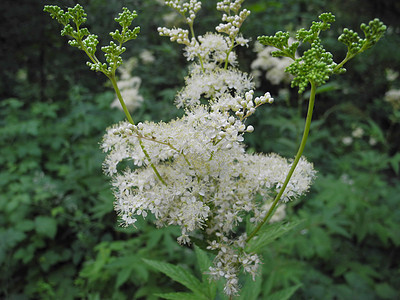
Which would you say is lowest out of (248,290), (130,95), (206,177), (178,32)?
(130,95)

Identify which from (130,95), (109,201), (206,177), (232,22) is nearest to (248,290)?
(206,177)

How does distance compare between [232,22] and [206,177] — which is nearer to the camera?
[206,177]

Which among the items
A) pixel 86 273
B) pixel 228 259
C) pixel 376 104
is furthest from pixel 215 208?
pixel 376 104

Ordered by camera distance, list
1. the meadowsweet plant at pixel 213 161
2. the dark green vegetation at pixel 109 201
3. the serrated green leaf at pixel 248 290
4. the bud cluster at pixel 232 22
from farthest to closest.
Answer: the dark green vegetation at pixel 109 201
the serrated green leaf at pixel 248 290
the bud cluster at pixel 232 22
the meadowsweet plant at pixel 213 161

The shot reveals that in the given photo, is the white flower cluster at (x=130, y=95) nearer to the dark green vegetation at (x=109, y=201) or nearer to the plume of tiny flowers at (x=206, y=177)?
the dark green vegetation at (x=109, y=201)

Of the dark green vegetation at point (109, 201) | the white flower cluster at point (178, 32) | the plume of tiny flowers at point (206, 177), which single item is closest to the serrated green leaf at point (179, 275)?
the plume of tiny flowers at point (206, 177)

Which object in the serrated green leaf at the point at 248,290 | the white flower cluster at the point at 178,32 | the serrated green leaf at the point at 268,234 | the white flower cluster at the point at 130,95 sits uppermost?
the white flower cluster at the point at 178,32

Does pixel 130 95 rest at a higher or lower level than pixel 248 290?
lower

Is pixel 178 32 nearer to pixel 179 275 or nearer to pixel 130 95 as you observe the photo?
pixel 179 275

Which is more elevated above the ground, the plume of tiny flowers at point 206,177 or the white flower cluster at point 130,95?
the plume of tiny flowers at point 206,177

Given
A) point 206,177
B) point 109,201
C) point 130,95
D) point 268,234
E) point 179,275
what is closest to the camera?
point 206,177

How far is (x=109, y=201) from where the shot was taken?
3357mm

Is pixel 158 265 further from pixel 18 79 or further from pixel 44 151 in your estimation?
pixel 18 79

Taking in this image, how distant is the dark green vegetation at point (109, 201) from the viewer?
3258mm
